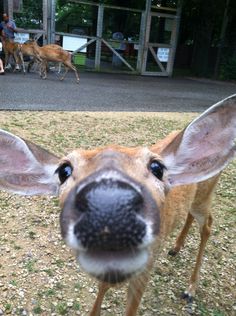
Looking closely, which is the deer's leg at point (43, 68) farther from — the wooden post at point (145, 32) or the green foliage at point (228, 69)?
the green foliage at point (228, 69)

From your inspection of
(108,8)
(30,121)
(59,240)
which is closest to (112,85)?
(108,8)

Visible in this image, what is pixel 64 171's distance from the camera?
8.00 feet

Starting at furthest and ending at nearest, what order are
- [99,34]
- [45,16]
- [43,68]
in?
[99,34], [45,16], [43,68]

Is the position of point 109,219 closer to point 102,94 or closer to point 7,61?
point 102,94

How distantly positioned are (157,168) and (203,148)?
1.41 ft

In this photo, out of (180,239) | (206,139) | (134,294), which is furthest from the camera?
(180,239)

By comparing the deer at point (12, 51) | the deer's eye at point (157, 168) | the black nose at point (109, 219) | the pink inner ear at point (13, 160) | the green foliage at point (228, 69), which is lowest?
the green foliage at point (228, 69)

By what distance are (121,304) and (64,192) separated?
180 cm

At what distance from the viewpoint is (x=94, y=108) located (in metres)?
10.6

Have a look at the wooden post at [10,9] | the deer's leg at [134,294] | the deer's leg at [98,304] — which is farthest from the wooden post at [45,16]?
the deer's leg at [134,294]

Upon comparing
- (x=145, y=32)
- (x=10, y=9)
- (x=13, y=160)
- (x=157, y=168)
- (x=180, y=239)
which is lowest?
(x=180, y=239)

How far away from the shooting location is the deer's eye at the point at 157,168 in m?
2.39

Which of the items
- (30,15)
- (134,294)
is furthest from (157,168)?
(30,15)

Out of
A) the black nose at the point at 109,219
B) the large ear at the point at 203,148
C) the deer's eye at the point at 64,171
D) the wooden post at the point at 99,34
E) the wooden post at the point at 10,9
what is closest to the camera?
the black nose at the point at 109,219
